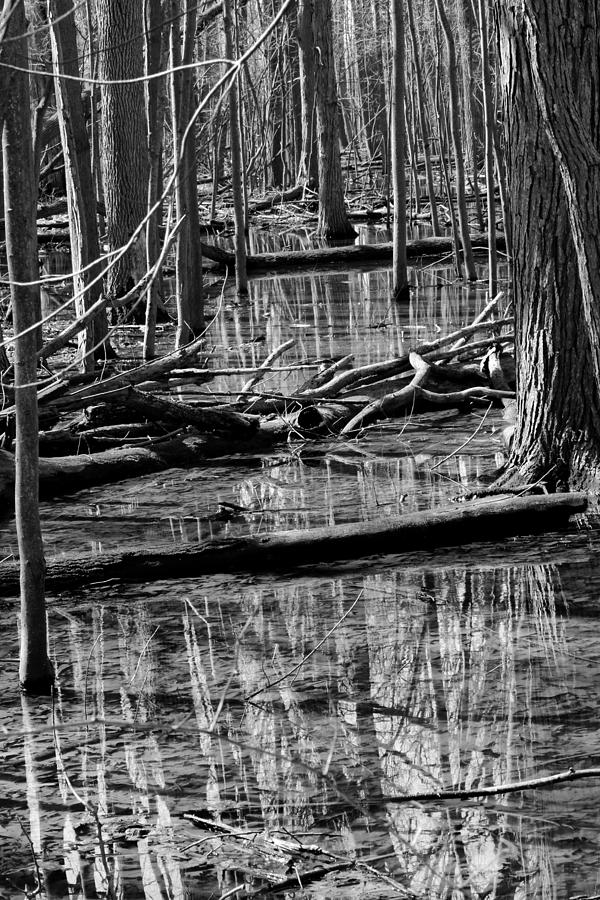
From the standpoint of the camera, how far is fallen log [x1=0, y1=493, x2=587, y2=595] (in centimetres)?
463

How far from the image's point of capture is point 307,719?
3.30m

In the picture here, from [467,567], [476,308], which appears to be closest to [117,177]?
[476,308]

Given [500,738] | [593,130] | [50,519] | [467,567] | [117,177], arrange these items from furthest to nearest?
[117,177] < [50,519] < [467,567] < [593,130] < [500,738]

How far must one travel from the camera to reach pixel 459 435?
7020 mm

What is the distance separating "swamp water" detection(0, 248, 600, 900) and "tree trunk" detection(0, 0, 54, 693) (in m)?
0.25

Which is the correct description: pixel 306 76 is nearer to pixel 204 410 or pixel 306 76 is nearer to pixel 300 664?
pixel 204 410

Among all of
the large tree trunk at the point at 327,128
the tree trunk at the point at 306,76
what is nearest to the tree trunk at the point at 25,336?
the large tree trunk at the point at 327,128

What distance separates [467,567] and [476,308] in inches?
297

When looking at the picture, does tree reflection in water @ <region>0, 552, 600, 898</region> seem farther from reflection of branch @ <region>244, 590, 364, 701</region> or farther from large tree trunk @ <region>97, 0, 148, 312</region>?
large tree trunk @ <region>97, 0, 148, 312</region>

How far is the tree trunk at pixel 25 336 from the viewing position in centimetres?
295

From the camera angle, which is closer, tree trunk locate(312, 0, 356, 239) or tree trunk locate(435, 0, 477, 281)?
tree trunk locate(435, 0, 477, 281)

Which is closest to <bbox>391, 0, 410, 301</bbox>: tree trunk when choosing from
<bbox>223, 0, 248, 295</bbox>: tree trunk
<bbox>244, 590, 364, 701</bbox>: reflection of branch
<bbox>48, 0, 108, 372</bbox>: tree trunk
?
<bbox>223, 0, 248, 295</bbox>: tree trunk

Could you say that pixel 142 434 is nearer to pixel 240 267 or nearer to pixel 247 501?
pixel 247 501

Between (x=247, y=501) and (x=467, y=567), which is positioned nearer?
(x=467, y=567)
